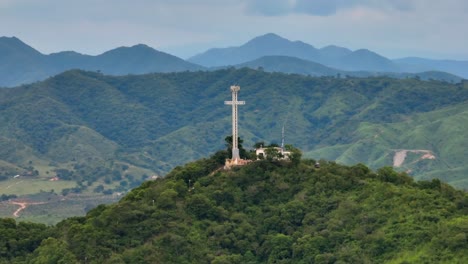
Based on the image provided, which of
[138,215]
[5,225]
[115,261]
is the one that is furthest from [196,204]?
[5,225]

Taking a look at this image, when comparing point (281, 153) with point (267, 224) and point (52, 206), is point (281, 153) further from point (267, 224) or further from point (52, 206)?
point (52, 206)

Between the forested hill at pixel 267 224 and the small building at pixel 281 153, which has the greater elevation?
the small building at pixel 281 153

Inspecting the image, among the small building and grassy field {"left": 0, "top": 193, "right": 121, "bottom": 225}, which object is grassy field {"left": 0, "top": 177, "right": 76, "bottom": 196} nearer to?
Result: grassy field {"left": 0, "top": 193, "right": 121, "bottom": 225}

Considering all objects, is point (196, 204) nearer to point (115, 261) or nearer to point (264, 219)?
point (264, 219)

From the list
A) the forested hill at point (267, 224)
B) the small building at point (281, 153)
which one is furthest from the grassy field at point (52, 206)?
the forested hill at point (267, 224)

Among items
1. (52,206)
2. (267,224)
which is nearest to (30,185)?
(52,206)

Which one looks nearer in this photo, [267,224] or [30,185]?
[267,224]

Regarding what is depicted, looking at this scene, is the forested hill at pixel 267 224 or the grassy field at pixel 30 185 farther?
the grassy field at pixel 30 185

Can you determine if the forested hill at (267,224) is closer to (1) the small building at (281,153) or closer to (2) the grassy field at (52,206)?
(1) the small building at (281,153)

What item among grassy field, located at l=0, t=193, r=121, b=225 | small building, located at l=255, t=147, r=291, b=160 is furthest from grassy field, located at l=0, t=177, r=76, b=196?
small building, located at l=255, t=147, r=291, b=160
